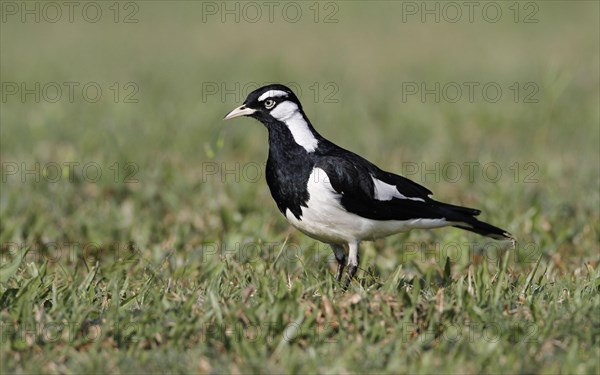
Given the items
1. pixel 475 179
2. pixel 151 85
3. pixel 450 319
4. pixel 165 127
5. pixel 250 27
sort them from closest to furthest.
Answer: pixel 450 319, pixel 475 179, pixel 165 127, pixel 151 85, pixel 250 27

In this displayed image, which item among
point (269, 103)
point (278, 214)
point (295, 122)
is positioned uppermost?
point (269, 103)

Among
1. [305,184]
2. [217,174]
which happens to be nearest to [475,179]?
[217,174]

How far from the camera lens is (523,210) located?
709 centimetres

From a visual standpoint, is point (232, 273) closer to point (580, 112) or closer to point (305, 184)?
point (305, 184)

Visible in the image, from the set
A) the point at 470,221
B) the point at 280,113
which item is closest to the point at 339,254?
the point at 470,221

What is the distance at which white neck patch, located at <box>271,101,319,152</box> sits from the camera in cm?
518

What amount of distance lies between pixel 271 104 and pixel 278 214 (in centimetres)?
194

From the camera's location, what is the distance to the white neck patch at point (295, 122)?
5.18 m

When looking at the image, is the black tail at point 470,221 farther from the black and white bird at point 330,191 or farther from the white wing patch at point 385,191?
the white wing patch at point 385,191

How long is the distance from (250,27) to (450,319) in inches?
503

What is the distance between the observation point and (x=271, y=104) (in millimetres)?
5219

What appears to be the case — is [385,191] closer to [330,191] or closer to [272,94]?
[330,191]

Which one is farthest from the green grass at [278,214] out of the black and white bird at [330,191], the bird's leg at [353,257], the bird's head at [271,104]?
the bird's head at [271,104]

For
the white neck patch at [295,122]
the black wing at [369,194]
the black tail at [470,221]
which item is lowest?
the black tail at [470,221]
